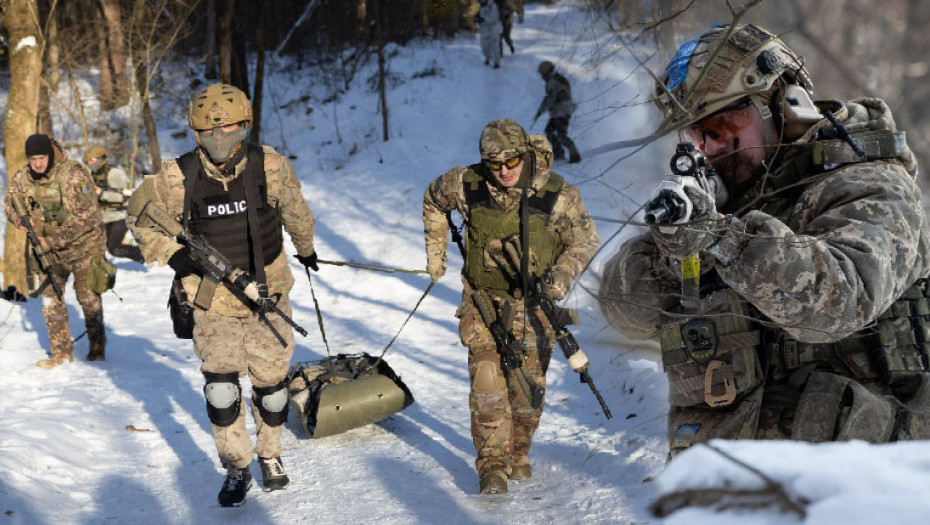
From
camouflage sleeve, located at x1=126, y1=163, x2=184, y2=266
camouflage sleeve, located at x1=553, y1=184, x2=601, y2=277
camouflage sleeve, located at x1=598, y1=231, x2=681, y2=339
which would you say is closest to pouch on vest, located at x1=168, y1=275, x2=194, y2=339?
camouflage sleeve, located at x1=126, y1=163, x2=184, y2=266

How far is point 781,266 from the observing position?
6.44 ft

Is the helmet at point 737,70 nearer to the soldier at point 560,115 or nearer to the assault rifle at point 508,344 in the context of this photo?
the soldier at point 560,115

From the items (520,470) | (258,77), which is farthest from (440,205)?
(258,77)

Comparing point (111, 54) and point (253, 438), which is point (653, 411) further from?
point (111, 54)

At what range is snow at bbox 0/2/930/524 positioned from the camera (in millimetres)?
924

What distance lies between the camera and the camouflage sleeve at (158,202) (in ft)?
14.8

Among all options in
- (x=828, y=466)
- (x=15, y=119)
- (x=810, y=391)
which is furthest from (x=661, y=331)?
(x=15, y=119)

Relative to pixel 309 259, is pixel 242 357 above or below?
below

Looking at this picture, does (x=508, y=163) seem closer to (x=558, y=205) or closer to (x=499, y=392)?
(x=558, y=205)

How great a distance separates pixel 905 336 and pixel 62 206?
7.18 m

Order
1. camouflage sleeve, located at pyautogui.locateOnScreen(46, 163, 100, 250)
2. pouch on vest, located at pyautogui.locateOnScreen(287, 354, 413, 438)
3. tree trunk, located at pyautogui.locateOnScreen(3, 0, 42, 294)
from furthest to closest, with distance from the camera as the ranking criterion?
tree trunk, located at pyautogui.locateOnScreen(3, 0, 42, 294), camouflage sleeve, located at pyautogui.locateOnScreen(46, 163, 100, 250), pouch on vest, located at pyautogui.locateOnScreen(287, 354, 413, 438)

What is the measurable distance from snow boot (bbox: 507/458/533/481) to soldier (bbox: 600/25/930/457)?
2.35 meters

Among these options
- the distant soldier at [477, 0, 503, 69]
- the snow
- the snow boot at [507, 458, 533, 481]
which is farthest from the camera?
the distant soldier at [477, 0, 503, 69]

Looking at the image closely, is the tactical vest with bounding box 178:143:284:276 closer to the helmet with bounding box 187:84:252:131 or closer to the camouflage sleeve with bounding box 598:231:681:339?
the helmet with bounding box 187:84:252:131
